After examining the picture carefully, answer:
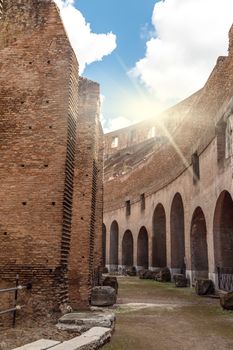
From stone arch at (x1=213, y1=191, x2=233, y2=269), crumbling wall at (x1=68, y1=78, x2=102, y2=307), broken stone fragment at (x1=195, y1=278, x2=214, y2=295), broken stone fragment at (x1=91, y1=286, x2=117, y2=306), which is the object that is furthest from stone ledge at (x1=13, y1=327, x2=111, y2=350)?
stone arch at (x1=213, y1=191, x2=233, y2=269)

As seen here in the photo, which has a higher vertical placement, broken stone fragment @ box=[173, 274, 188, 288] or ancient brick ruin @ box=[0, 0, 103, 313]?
ancient brick ruin @ box=[0, 0, 103, 313]

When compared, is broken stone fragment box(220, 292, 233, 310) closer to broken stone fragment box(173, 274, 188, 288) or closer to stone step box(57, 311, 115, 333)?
stone step box(57, 311, 115, 333)

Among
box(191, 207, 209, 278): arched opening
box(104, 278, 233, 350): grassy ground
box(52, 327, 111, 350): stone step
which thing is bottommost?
box(104, 278, 233, 350): grassy ground

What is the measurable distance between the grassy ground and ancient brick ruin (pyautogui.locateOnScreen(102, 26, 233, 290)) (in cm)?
284

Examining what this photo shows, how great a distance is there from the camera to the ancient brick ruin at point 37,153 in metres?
7.33

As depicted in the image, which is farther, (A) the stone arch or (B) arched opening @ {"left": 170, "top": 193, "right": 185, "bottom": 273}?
(B) arched opening @ {"left": 170, "top": 193, "right": 185, "bottom": 273}

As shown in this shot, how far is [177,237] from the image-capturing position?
20.3 metres

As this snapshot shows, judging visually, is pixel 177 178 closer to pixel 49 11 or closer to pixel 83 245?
pixel 83 245

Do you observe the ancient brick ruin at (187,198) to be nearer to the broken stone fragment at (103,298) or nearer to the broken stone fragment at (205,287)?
the broken stone fragment at (205,287)

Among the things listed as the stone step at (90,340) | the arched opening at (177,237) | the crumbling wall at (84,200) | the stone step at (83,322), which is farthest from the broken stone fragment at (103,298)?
the arched opening at (177,237)

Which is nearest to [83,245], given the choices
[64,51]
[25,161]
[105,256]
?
[25,161]

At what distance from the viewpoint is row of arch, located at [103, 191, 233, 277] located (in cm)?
1324

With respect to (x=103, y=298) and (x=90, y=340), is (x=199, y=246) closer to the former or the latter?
(x=103, y=298)

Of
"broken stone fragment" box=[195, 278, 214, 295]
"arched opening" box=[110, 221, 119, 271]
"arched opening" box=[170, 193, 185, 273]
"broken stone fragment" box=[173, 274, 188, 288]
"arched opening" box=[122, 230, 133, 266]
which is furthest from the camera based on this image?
"arched opening" box=[110, 221, 119, 271]
